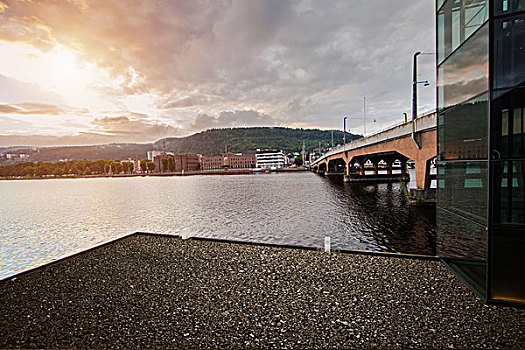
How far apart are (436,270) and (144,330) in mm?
9567

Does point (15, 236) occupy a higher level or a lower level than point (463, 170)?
lower

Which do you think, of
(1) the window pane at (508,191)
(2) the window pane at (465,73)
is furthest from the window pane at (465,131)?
(1) the window pane at (508,191)

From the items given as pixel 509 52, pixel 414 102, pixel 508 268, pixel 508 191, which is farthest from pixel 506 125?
pixel 414 102

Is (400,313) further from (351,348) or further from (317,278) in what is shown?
(317,278)

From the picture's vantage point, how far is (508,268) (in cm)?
948

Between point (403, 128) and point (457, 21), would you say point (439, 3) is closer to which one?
point (457, 21)

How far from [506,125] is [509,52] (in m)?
2.07

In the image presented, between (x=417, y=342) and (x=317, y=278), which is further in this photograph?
(x=317, y=278)

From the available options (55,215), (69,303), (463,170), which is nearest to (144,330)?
(69,303)

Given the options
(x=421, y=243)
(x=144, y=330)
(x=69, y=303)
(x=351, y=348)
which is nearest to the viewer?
(x=351, y=348)

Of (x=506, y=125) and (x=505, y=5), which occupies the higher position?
(x=505, y=5)

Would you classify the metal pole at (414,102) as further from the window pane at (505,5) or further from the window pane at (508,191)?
the window pane at (505,5)

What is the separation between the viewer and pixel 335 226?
2189 cm

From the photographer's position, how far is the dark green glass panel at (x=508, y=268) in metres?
7.29
